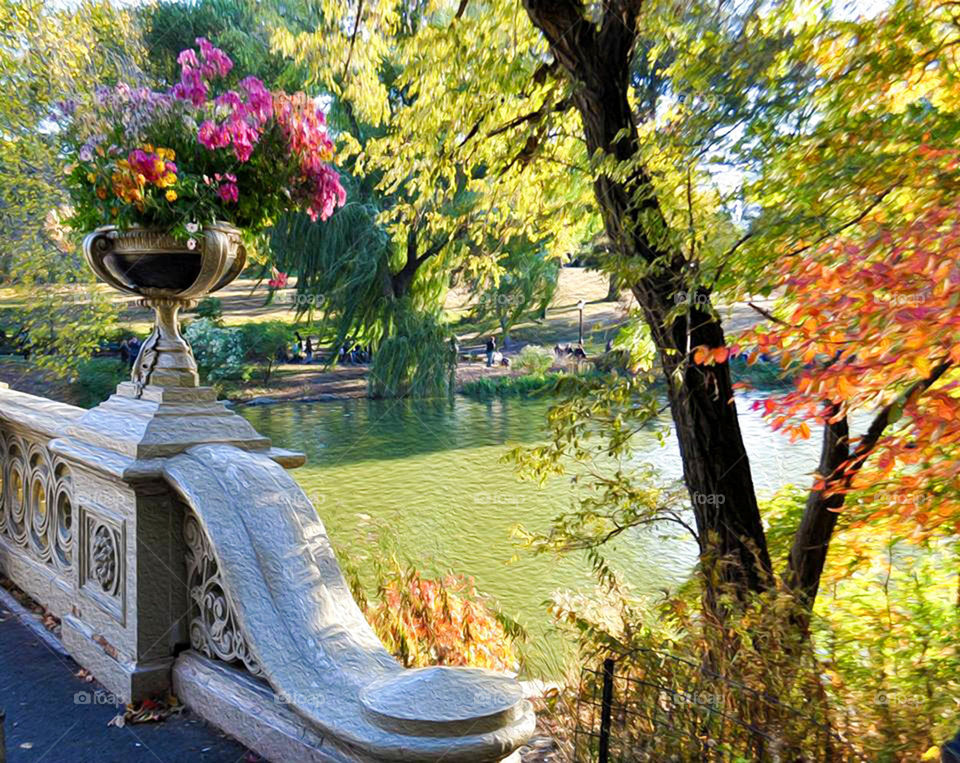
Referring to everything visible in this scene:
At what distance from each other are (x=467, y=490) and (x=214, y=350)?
12.0 m

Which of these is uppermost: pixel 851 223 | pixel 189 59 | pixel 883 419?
pixel 189 59

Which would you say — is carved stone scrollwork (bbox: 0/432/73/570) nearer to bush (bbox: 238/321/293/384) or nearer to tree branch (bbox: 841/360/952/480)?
Answer: tree branch (bbox: 841/360/952/480)

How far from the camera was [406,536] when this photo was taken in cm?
1115

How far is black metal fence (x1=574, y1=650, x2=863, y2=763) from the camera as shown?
263 cm

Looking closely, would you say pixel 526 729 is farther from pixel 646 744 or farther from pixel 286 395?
pixel 286 395

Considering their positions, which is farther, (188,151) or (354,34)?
(354,34)

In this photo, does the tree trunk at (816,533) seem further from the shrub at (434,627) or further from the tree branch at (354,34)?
the tree branch at (354,34)

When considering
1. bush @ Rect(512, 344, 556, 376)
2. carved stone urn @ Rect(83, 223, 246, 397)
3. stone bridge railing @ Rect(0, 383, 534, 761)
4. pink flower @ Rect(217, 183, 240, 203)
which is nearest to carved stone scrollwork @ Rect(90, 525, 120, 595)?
stone bridge railing @ Rect(0, 383, 534, 761)

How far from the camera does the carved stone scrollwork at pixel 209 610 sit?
8.43ft

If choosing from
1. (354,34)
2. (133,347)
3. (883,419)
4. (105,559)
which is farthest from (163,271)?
(133,347)

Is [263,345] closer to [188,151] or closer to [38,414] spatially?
[38,414]

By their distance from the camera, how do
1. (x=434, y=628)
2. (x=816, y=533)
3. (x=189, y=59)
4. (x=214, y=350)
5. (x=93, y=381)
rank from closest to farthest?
(x=189, y=59)
(x=816, y=533)
(x=434, y=628)
(x=93, y=381)
(x=214, y=350)

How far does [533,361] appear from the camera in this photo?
91.4ft

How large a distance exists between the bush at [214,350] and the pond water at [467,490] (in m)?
1.55
